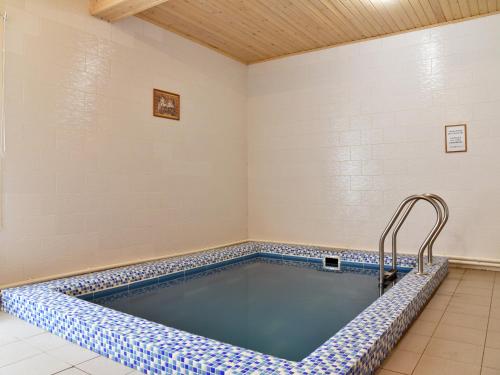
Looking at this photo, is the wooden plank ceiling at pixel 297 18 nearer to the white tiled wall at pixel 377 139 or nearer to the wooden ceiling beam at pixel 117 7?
the wooden ceiling beam at pixel 117 7

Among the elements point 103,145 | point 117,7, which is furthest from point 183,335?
point 117,7

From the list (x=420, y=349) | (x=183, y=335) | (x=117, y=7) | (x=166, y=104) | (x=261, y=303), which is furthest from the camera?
(x=166, y=104)

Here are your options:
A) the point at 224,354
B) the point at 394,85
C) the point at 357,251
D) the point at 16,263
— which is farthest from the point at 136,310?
the point at 394,85

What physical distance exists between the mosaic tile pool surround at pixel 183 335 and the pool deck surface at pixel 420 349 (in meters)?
0.07

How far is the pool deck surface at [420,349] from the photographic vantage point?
1.93 m

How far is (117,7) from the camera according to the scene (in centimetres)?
373

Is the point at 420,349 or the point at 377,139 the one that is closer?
the point at 420,349

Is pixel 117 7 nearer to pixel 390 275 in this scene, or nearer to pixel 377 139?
pixel 377 139

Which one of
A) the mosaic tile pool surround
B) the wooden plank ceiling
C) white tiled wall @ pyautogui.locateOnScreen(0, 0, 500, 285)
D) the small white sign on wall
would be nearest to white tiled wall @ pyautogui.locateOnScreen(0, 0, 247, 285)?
white tiled wall @ pyautogui.locateOnScreen(0, 0, 500, 285)

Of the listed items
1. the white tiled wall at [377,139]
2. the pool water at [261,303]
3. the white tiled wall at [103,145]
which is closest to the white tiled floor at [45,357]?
the pool water at [261,303]

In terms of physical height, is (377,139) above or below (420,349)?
above

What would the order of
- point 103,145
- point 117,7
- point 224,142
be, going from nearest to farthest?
point 117,7 → point 103,145 → point 224,142

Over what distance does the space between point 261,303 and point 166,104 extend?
2.70 m

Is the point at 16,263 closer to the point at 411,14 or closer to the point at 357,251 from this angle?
the point at 357,251
